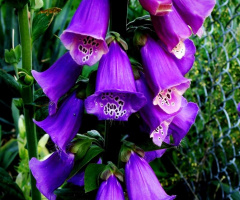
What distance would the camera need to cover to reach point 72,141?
3.03 ft

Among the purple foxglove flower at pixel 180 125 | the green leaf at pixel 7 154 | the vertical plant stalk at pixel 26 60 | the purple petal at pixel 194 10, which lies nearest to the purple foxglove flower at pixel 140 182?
the purple foxglove flower at pixel 180 125

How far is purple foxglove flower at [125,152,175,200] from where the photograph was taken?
842 millimetres

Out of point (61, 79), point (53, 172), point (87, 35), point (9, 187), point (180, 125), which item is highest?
point (87, 35)

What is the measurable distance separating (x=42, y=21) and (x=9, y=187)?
1.88 ft

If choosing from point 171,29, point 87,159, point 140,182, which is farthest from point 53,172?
point 171,29

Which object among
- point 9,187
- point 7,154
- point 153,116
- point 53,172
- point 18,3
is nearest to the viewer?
point 153,116

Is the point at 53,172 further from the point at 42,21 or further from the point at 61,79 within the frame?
the point at 42,21

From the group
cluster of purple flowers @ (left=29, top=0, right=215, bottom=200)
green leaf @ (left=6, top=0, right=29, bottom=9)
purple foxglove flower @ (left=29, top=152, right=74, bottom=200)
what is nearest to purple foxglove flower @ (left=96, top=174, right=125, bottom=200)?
cluster of purple flowers @ (left=29, top=0, right=215, bottom=200)

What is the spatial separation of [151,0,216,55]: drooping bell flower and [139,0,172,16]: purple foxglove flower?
5 centimetres

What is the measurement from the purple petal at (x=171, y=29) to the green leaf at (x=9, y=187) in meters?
0.76

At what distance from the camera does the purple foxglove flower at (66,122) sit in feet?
2.85

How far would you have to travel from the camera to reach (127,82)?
782 mm

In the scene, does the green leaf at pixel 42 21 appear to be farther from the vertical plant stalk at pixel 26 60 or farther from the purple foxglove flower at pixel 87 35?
the purple foxglove flower at pixel 87 35

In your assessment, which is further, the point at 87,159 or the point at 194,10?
the point at 87,159
